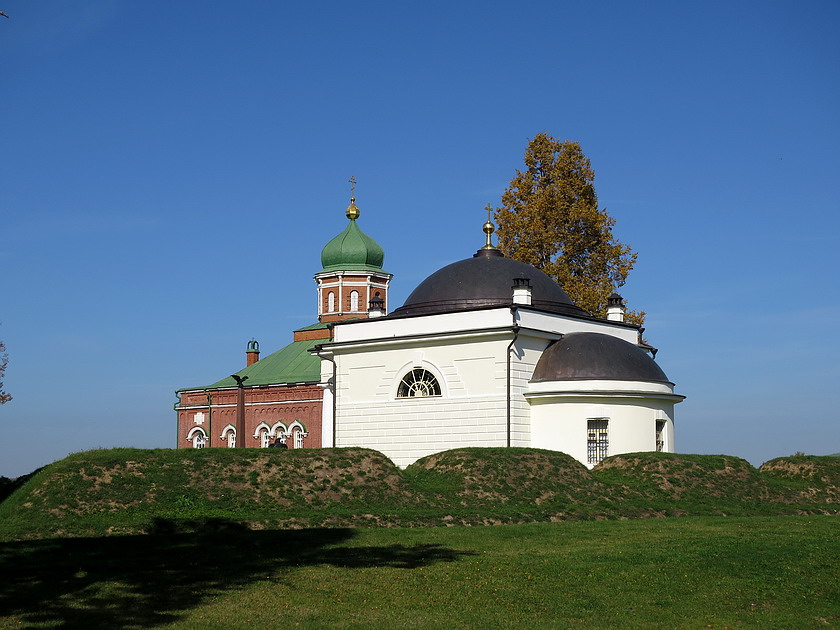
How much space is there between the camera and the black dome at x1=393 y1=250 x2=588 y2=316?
3606 cm

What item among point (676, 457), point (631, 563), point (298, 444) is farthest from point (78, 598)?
point (298, 444)

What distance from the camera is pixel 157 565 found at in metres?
15.1

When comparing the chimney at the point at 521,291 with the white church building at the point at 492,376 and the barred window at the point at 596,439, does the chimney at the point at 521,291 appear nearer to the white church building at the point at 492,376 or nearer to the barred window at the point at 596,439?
the white church building at the point at 492,376

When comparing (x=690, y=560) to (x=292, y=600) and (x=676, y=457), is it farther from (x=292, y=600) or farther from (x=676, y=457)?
(x=676, y=457)

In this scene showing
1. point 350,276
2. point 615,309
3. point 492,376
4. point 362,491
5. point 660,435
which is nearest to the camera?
point 362,491

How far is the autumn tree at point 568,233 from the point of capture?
4331 centimetres

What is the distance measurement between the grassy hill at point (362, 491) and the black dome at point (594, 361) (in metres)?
3.58

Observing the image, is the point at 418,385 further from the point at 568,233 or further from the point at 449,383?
the point at 568,233

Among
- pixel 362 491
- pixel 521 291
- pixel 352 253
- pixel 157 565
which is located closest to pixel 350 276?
pixel 352 253

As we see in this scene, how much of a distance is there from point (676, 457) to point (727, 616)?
18015 mm

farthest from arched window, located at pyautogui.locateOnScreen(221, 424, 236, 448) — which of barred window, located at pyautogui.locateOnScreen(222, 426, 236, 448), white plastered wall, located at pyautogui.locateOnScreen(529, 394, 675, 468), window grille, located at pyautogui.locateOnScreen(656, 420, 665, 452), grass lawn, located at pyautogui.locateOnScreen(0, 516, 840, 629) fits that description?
grass lawn, located at pyautogui.locateOnScreen(0, 516, 840, 629)

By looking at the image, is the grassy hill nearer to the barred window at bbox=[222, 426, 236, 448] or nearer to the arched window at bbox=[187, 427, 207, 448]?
the barred window at bbox=[222, 426, 236, 448]

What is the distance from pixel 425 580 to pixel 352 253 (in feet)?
202

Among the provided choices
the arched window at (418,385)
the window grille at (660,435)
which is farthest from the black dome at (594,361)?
the arched window at (418,385)
